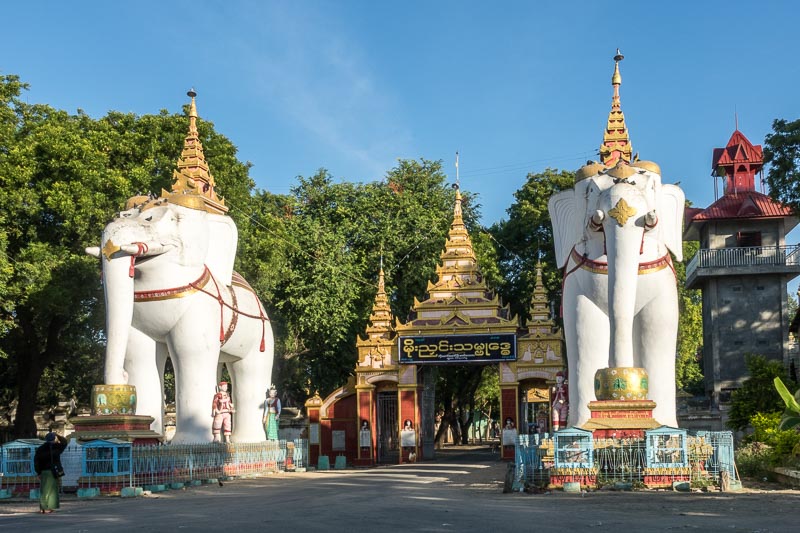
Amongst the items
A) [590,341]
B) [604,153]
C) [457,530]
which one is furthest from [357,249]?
[457,530]

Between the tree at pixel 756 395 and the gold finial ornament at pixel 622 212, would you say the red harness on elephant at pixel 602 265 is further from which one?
the tree at pixel 756 395

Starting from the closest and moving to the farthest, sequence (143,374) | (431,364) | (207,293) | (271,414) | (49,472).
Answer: (49,472) → (143,374) → (207,293) → (271,414) → (431,364)

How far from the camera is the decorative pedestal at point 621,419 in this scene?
45.6ft

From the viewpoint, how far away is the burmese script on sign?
80.4 feet

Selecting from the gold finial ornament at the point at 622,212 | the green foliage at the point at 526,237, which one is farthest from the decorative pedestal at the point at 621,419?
the green foliage at the point at 526,237

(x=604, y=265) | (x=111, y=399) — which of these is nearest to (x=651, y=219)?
(x=604, y=265)

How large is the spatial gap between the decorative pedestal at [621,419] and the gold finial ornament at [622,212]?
2730 mm

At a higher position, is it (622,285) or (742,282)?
(742,282)

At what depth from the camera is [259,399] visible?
21.3m

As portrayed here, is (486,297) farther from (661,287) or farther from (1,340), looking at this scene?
(1,340)

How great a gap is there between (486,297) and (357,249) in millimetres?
8284

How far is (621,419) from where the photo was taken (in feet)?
46.0

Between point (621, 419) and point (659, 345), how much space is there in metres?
2.25

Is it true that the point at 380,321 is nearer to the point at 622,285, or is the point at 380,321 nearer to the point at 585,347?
the point at 585,347
